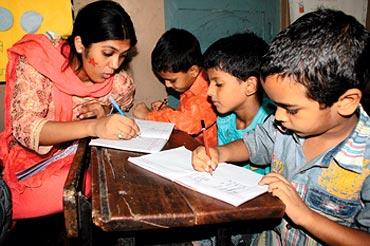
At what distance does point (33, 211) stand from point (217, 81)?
1021 millimetres

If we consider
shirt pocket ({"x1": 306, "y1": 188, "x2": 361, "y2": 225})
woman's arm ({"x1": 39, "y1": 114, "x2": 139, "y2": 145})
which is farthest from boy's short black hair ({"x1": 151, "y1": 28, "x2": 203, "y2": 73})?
shirt pocket ({"x1": 306, "y1": 188, "x2": 361, "y2": 225})

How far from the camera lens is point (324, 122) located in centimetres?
91

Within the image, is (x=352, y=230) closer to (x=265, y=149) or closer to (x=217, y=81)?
(x=265, y=149)

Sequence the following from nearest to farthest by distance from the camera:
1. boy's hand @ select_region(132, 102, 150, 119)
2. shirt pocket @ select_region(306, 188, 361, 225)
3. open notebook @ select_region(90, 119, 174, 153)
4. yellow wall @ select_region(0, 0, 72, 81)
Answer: shirt pocket @ select_region(306, 188, 361, 225)
open notebook @ select_region(90, 119, 174, 153)
yellow wall @ select_region(0, 0, 72, 81)
boy's hand @ select_region(132, 102, 150, 119)

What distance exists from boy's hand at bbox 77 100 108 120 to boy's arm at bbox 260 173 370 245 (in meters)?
1.08

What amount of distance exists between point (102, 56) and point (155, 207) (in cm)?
98

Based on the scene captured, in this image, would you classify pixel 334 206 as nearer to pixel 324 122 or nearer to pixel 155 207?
pixel 324 122

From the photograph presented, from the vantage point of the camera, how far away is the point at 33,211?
1.35 meters

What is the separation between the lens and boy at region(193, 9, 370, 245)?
81cm

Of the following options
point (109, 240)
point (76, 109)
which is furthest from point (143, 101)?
point (109, 240)

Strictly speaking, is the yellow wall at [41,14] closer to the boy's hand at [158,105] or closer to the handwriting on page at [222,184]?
the boy's hand at [158,105]

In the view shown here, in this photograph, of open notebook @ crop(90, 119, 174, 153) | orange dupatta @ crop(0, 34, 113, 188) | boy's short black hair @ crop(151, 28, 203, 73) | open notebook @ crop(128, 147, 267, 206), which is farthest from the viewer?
boy's short black hair @ crop(151, 28, 203, 73)

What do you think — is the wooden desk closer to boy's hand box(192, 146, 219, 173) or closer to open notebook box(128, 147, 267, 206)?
open notebook box(128, 147, 267, 206)

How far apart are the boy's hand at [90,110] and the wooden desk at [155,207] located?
2.50ft
